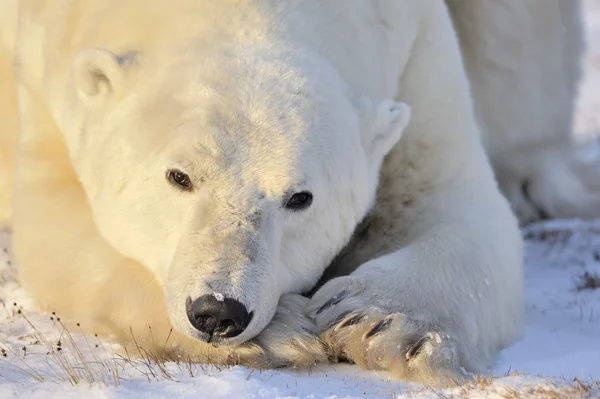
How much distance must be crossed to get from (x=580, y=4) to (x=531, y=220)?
1522 millimetres

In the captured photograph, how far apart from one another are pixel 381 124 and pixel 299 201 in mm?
604

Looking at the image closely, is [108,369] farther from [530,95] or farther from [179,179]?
[530,95]

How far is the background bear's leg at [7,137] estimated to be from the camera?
17.8ft

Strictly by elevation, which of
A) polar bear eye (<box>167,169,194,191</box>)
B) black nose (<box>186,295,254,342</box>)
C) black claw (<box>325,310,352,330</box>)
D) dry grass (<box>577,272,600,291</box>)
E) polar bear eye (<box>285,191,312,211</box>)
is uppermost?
polar bear eye (<box>167,169,194,191</box>)

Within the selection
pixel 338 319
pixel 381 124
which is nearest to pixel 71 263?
pixel 338 319

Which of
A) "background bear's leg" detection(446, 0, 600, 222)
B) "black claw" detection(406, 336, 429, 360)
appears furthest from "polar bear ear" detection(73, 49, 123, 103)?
"background bear's leg" detection(446, 0, 600, 222)

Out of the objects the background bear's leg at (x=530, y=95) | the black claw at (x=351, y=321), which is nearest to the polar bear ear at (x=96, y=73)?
the black claw at (x=351, y=321)

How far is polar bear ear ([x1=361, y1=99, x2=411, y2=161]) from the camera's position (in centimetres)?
405

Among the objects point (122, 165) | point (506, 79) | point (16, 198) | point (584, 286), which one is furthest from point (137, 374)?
point (506, 79)

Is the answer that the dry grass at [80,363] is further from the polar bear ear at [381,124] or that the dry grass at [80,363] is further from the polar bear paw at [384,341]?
the polar bear ear at [381,124]

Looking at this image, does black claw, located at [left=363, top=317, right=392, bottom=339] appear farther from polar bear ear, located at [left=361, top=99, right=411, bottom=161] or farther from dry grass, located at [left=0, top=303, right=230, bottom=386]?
polar bear ear, located at [left=361, top=99, right=411, bottom=161]

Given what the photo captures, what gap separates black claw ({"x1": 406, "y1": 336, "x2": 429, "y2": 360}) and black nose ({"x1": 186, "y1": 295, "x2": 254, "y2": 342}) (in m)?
0.51

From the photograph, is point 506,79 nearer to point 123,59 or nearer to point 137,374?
point 123,59

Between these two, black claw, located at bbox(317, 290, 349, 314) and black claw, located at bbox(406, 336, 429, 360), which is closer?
black claw, located at bbox(406, 336, 429, 360)
